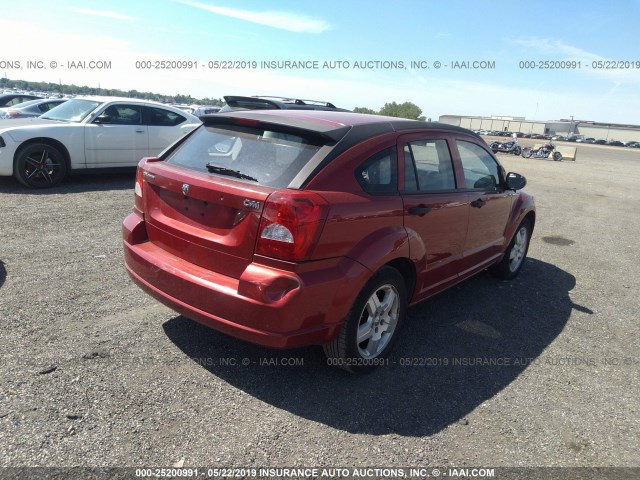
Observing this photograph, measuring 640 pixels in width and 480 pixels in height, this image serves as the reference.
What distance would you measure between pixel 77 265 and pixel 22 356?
1806 millimetres

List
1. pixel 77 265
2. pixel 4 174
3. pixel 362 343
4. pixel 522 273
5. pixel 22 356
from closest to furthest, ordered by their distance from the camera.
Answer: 1. pixel 22 356
2. pixel 362 343
3. pixel 77 265
4. pixel 522 273
5. pixel 4 174

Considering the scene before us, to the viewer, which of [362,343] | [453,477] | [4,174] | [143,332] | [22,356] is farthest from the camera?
[4,174]

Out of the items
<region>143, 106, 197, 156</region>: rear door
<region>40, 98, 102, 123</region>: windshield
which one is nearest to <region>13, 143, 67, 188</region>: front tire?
<region>40, 98, 102, 123</region>: windshield

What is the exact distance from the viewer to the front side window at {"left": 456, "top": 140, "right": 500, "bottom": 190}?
14.3 ft

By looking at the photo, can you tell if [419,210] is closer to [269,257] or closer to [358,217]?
[358,217]

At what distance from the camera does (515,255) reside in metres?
5.70

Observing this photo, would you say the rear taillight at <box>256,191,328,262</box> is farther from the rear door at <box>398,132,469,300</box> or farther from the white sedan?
the white sedan

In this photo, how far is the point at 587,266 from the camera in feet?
21.6

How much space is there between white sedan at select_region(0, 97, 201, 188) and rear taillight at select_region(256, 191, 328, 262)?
5274 mm

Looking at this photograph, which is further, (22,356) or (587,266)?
(587,266)

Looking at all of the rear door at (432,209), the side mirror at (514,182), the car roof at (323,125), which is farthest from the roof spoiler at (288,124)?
the side mirror at (514,182)

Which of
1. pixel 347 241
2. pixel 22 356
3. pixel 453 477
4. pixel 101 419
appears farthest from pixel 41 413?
pixel 453 477

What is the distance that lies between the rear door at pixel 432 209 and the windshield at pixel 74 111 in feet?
24.7

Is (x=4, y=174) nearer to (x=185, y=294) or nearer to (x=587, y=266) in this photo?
(x=185, y=294)
